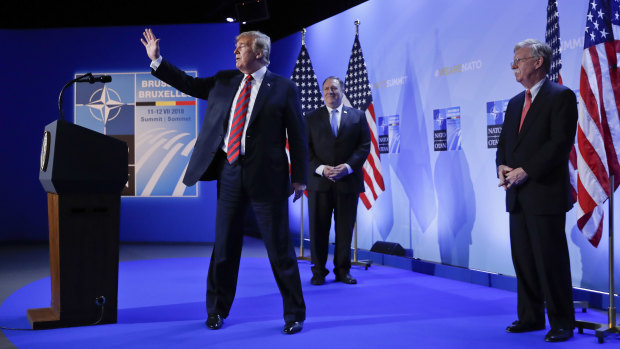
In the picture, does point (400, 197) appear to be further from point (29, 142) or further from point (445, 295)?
point (29, 142)

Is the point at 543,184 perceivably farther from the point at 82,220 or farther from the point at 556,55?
the point at 82,220

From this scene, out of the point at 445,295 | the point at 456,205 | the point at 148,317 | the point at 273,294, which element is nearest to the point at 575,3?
the point at 456,205

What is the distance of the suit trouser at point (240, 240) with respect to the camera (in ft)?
10.8

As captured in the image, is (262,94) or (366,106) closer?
(262,94)

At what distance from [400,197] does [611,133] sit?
3.09m

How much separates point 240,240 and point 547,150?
181 cm

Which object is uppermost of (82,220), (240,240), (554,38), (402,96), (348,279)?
(554,38)

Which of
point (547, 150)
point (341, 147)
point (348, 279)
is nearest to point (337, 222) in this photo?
point (348, 279)

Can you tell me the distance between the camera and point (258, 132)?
3.27 metres

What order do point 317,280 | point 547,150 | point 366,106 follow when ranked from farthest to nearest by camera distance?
point 366,106
point 317,280
point 547,150

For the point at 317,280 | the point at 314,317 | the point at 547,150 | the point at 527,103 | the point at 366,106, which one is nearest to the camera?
the point at 547,150

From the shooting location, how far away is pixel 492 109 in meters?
5.14

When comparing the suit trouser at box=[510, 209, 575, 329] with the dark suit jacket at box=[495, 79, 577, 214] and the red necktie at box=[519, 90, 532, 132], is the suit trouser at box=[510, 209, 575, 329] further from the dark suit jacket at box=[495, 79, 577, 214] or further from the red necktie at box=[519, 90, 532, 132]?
the red necktie at box=[519, 90, 532, 132]

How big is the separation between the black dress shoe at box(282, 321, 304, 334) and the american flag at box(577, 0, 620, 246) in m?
1.93
